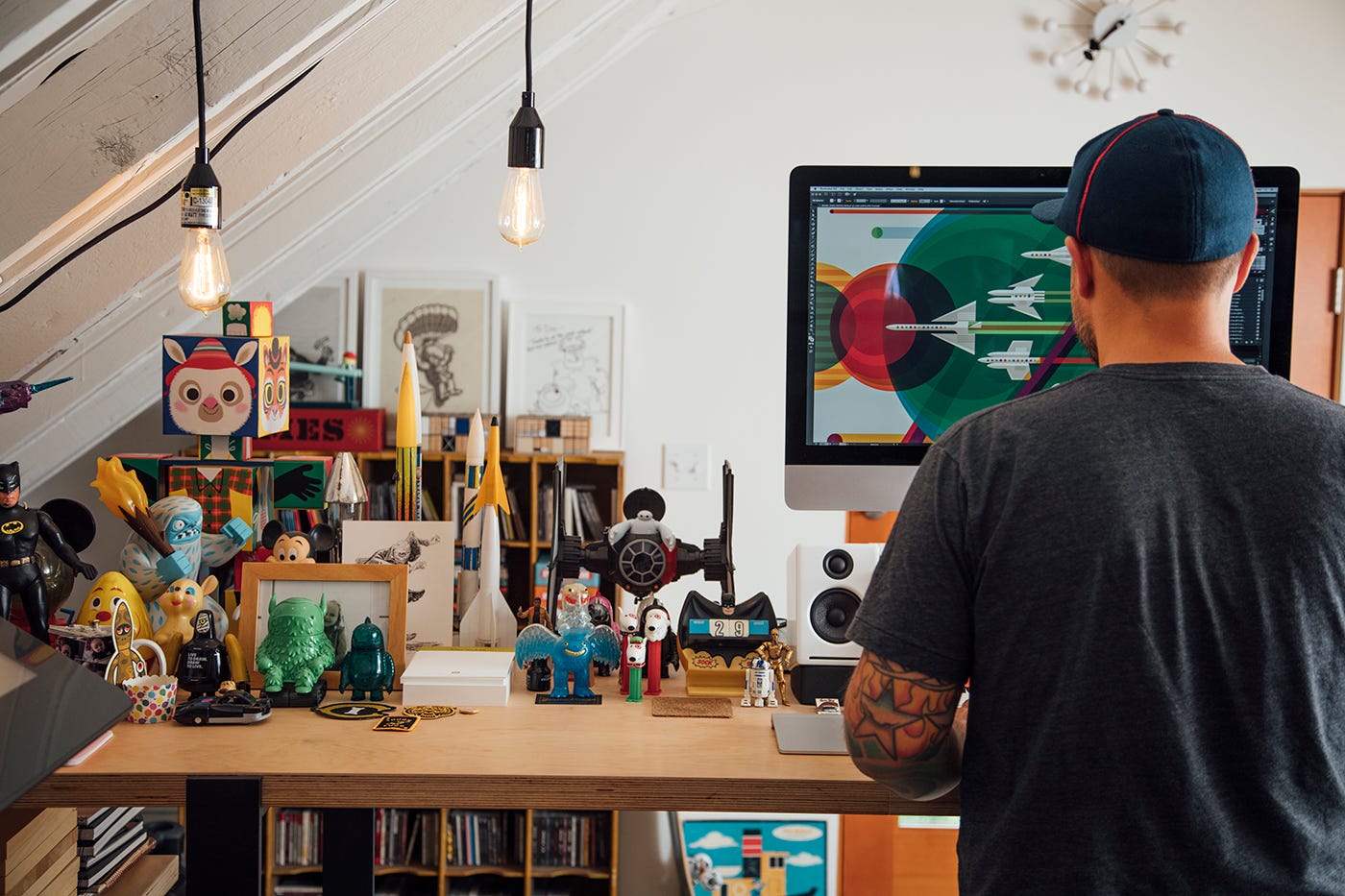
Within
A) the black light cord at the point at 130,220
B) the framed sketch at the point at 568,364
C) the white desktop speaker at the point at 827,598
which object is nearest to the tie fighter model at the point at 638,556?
the white desktop speaker at the point at 827,598

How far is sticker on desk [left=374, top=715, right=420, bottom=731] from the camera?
4.32ft

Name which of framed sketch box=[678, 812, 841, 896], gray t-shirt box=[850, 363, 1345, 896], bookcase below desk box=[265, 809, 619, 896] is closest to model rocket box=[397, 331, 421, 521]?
gray t-shirt box=[850, 363, 1345, 896]

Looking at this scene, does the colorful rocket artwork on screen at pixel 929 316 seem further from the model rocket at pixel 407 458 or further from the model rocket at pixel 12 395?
the model rocket at pixel 12 395

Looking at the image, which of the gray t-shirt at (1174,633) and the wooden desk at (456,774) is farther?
the wooden desk at (456,774)

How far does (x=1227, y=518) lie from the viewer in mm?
860

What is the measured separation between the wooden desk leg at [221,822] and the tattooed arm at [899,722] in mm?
615

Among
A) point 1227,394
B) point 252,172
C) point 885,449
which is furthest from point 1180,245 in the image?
point 252,172

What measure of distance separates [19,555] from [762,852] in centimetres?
230

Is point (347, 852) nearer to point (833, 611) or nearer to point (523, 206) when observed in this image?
point (833, 611)

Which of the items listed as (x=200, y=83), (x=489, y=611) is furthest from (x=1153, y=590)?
(x=200, y=83)

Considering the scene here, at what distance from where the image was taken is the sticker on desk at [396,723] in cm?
132

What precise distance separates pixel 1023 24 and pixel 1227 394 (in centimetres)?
325

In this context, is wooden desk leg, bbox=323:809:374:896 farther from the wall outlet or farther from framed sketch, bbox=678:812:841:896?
the wall outlet

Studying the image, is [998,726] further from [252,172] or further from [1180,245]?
[252,172]
